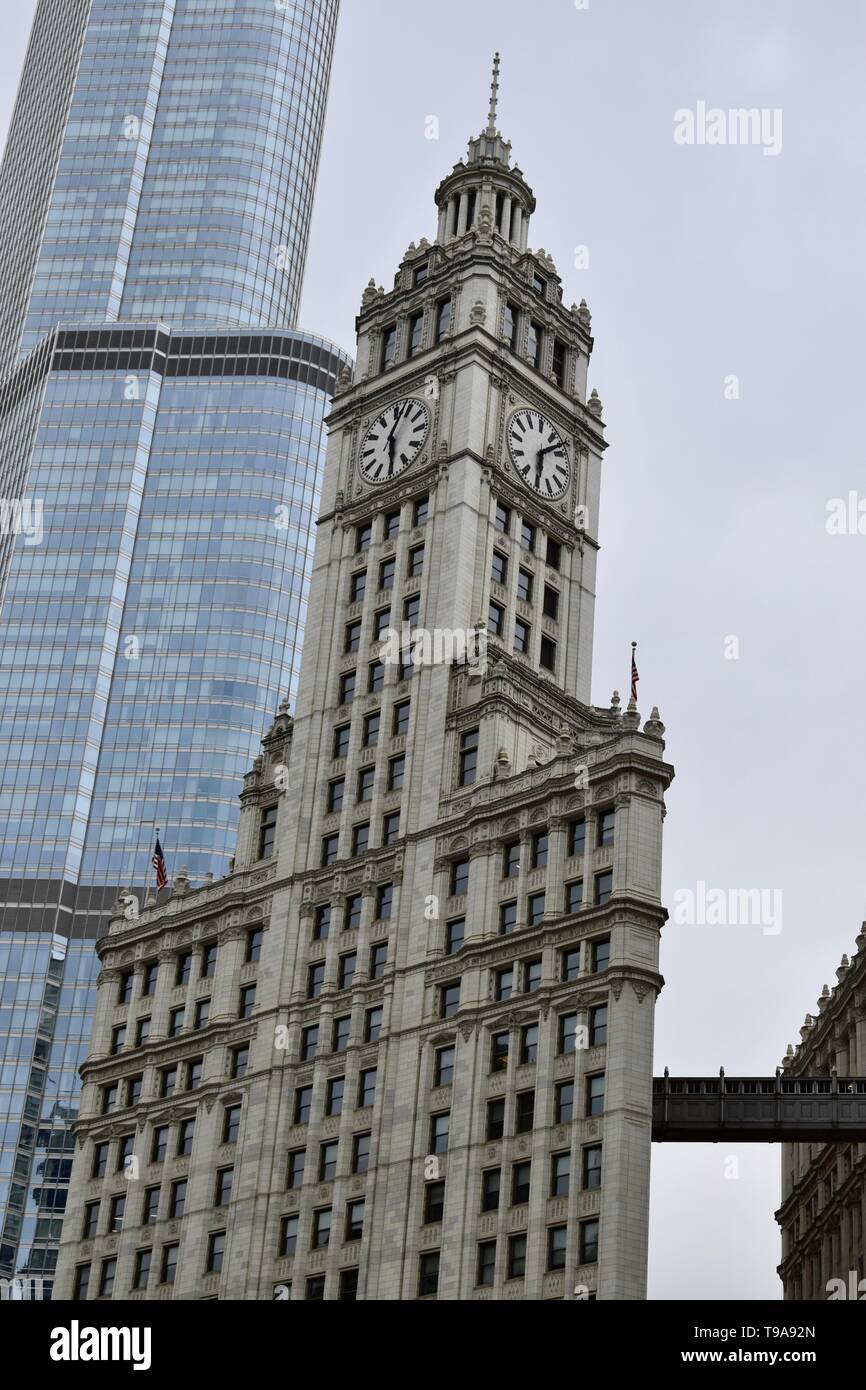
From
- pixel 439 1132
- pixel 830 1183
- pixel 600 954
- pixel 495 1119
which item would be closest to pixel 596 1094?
pixel 495 1119

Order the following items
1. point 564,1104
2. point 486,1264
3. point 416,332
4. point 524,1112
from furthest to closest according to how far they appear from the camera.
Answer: point 416,332
point 524,1112
point 564,1104
point 486,1264

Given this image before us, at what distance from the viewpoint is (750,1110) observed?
311ft

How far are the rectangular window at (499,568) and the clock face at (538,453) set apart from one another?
6.13 metres

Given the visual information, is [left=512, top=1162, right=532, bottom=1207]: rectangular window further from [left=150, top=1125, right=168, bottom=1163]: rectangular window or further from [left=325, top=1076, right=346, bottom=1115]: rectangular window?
[left=150, top=1125, right=168, bottom=1163]: rectangular window

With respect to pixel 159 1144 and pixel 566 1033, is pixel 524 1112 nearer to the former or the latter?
pixel 566 1033

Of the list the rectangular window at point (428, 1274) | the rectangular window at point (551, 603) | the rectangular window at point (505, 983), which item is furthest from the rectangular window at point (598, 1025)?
the rectangular window at point (551, 603)

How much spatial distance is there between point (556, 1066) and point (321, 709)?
31.0 meters

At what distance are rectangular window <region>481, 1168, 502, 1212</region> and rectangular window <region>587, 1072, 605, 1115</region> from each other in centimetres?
531

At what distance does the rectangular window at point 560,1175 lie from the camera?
91000 millimetres

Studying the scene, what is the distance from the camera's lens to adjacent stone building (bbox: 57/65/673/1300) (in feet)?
308

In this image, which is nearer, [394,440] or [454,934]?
[454,934]

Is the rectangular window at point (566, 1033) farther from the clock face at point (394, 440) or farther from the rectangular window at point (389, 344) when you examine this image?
the rectangular window at point (389, 344)

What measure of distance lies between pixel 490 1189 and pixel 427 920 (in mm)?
15497

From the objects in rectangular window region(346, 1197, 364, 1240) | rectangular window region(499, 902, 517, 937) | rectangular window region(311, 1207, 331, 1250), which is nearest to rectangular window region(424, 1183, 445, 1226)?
rectangular window region(346, 1197, 364, 1240)
